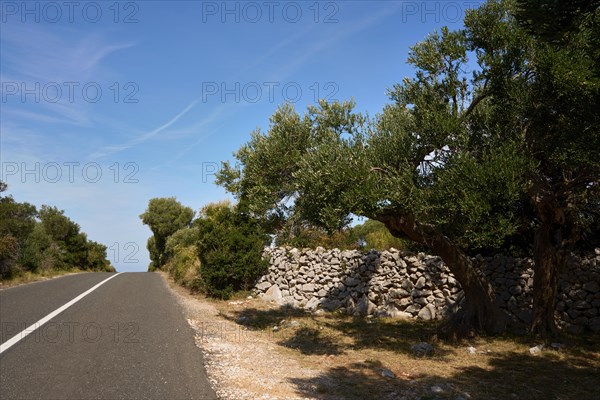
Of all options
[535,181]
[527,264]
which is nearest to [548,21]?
[535,181]

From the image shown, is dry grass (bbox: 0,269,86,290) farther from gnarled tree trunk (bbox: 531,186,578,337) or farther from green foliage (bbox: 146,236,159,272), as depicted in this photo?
green foliage (bbox: 146,236,159,272)

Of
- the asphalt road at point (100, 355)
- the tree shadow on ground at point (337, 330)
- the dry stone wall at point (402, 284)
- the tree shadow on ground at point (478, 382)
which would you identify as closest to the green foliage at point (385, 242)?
the dry stone wall at point (402, 284)

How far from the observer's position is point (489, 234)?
8.07 meters

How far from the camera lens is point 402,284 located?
45.4 feet

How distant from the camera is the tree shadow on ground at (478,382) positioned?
6.36 metres

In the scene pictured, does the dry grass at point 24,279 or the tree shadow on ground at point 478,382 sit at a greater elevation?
the dry grass at point 24,279

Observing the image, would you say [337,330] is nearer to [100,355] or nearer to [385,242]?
[100,355]

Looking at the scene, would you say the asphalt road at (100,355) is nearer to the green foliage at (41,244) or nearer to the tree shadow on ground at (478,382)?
the tree shadow on ground at (478,382)

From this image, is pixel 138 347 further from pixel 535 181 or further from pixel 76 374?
pixel 535 181

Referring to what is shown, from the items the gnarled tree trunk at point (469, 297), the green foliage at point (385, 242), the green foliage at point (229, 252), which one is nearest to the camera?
the gnarled tree trunk at point (469, 297)

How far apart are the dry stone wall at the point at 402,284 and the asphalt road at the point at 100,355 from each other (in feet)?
16.2

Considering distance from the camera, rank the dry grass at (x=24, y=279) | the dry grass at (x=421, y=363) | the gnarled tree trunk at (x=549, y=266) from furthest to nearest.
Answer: the dry grass at (x=24, y=279)
the gnarled tree trunk at (x=549, y=266)
the dry grass at (x=421, y=363)

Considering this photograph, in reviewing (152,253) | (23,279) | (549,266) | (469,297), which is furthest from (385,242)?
(152,253)

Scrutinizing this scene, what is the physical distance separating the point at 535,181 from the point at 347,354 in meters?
5.36
